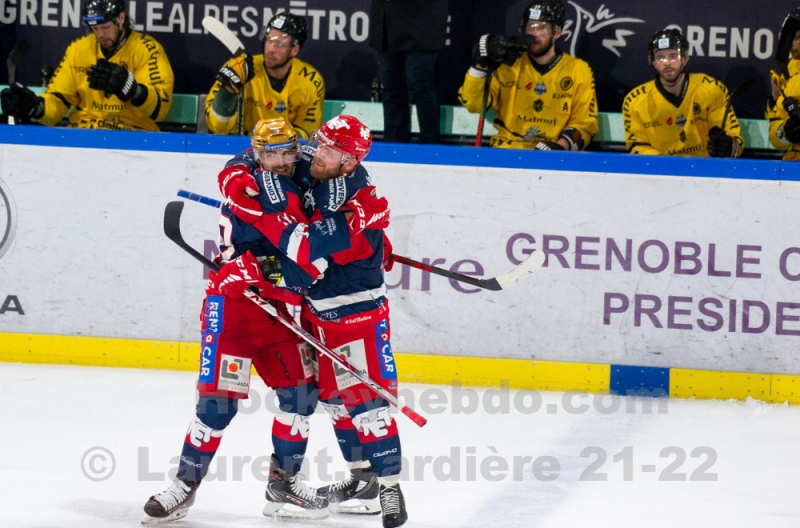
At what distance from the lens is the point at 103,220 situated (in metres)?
5.01

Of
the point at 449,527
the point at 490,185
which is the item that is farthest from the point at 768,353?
the point at 449,527

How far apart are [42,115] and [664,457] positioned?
136 inches

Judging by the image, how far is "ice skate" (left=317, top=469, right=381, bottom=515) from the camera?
350 centimetres

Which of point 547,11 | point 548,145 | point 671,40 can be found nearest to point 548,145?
point 548,145

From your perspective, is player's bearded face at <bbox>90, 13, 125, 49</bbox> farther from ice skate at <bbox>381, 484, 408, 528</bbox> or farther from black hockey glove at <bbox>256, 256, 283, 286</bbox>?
ice skate at <bbox>381, 484, 408, 528</bbox>

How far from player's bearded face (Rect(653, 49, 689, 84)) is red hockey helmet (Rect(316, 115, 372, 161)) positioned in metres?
2.58

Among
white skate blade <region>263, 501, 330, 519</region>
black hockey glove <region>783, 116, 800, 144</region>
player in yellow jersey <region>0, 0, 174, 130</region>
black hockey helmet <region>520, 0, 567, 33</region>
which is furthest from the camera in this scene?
player in yellow jersey <region>0, 0, 174, 130</region>

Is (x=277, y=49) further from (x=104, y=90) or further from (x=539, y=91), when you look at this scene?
(x=539, y=91)

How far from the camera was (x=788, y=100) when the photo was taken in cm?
516

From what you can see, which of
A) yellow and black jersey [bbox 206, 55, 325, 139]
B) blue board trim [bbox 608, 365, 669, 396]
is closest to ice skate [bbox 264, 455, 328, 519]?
blue board trim [bbox 608, 365, 669, 396]

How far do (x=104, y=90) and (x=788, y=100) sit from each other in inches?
127

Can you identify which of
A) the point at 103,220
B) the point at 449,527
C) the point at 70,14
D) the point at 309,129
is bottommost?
the point at 449,527

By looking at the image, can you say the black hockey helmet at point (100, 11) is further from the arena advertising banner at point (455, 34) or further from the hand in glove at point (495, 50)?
the hand in glove at point (495, 50)

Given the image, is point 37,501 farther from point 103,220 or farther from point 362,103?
point 362,103
